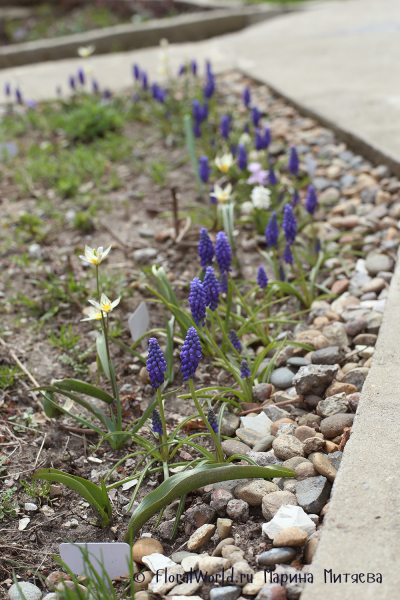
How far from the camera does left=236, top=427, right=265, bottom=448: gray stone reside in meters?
2.04

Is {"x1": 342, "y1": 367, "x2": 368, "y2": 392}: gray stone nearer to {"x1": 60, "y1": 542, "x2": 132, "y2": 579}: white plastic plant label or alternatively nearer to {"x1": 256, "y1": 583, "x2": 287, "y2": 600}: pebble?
{"x1": 256, "y1": 583, "x2": 287, "y2": 600}: pebble

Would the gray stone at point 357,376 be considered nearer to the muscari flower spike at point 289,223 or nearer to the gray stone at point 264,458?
the gray stone at point 264,458

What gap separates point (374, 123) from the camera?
3762mm

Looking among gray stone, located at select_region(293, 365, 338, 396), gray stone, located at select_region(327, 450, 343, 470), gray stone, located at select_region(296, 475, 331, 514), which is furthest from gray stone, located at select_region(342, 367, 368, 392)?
gray stone, located at select_region(296, 475, 331, 514)

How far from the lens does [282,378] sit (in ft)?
7.48

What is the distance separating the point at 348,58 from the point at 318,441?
4.22 metres

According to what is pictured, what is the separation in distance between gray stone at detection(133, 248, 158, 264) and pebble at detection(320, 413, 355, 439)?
5.06 feet

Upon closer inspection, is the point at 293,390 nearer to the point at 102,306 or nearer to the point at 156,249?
the point at 102,306

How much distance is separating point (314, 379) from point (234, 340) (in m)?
0.35

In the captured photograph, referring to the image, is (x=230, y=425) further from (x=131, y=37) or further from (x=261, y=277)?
(x=131, y=37)

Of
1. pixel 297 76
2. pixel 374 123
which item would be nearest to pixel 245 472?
pixel 374 123

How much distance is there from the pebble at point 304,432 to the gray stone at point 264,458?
0.11 meters

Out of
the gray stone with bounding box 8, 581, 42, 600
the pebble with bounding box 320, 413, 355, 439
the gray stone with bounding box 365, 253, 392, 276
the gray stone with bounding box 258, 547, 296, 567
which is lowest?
the gray stone with bounding box 8, 581, 42, 600

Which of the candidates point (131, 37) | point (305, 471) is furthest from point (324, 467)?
point (131, 37)
